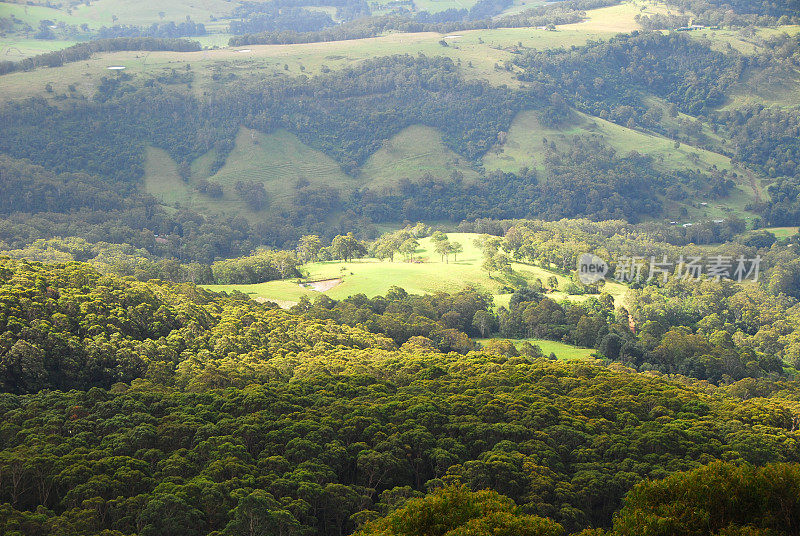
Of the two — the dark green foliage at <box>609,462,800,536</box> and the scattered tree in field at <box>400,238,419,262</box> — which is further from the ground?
the dark green foliage at <box>609,462,800,536</box>

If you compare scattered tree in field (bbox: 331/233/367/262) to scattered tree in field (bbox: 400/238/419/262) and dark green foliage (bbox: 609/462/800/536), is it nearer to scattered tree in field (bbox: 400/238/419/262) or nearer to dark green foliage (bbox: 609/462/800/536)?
scattered tree in field (bbox: 400/238/419/262)

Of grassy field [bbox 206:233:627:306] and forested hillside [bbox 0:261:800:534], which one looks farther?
grassy field [bbox 206:233:627:306]

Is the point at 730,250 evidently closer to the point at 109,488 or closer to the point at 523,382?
the point at 523,382

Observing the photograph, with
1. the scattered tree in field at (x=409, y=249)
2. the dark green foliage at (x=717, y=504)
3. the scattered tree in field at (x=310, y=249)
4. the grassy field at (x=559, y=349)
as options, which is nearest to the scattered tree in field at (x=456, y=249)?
the scattered tree in field at (x=409, y=249)

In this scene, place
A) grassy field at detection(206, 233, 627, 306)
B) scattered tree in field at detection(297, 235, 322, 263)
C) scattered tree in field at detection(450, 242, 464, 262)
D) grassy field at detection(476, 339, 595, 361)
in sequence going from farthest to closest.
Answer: scattered tree in field at detection(297, 235, 322, 263) → scattered tree in field at detection(450, 242, 464, 262) → grassy field at detection(206, 233, 627, 306) → grassy field at detection(476, 339, 595, 361)

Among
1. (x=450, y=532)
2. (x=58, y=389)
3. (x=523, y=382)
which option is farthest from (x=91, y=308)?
(x=450, y=532)

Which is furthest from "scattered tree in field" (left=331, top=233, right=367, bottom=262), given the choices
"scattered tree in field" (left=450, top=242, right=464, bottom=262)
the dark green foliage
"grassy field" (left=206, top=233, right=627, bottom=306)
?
the dark green foliage

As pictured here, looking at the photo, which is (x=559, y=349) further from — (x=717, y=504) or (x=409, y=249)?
(x=717, y=504)
